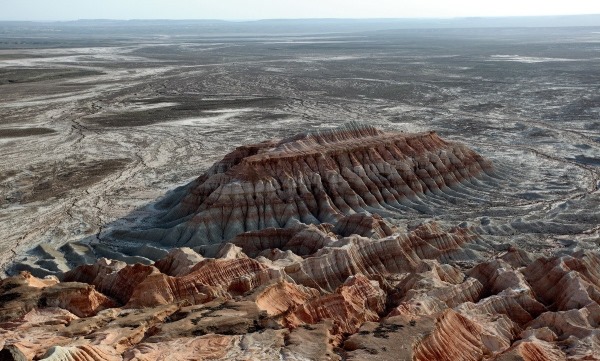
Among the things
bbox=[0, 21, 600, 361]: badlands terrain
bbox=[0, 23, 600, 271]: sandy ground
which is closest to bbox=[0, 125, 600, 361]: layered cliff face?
bbox=[0, 21, 600, 361]: badlands terrain

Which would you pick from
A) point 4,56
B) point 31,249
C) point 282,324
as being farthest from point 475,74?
point 4,56

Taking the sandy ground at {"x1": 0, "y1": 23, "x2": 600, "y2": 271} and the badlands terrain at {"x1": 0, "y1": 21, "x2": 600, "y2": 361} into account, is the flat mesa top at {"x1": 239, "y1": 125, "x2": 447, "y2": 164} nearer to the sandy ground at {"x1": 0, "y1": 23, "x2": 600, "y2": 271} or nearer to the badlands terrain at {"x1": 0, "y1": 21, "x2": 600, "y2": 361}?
the badlands terrain at {"x1": 0, "y1": 21, "x2": 600, "y2": 361}

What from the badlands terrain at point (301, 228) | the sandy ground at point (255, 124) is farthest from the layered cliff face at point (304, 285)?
the sandy ground at point (255, 124)

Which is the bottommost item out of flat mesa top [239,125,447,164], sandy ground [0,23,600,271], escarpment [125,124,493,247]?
sandy ground [0,23,600,271]

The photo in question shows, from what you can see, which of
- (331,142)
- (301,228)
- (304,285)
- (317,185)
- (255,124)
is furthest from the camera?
(255,124)

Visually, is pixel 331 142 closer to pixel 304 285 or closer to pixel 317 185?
pixel 317 185

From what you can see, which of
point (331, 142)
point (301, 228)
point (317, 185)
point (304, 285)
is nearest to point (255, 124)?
point (331, 142)
